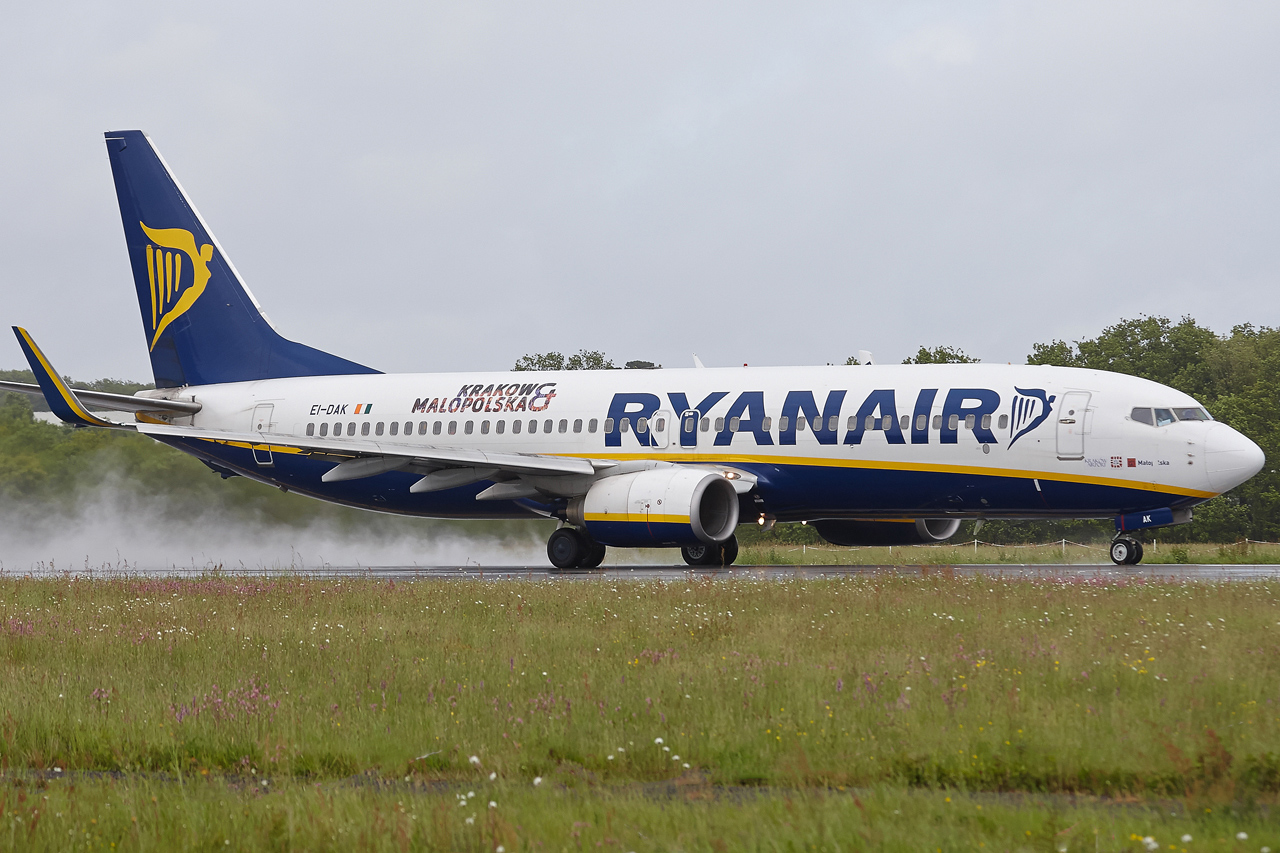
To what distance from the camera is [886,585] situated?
54.1 ft

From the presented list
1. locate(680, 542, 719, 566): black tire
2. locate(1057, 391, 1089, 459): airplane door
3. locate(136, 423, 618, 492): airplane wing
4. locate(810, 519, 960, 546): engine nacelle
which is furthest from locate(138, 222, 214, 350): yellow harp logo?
locate(1057, 391, 1089, 459): airplane door

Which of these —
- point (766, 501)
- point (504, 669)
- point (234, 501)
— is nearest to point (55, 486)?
point (234, 501)

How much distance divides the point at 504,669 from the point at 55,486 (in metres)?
29.0

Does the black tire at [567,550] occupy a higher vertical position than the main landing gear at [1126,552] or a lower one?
lower

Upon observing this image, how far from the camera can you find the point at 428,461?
24859mm

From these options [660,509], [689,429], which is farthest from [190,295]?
[660,509]

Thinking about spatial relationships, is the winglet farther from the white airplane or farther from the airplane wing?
the airplane wing

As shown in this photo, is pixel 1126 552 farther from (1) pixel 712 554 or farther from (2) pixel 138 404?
(2) pixel 138 404

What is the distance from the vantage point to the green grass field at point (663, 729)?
5.52 metres

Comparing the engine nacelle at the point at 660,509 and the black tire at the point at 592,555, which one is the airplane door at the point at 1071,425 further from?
the black tire at the point at 592,555

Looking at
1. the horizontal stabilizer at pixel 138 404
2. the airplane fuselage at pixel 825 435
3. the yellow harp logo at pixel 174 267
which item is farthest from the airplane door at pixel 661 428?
the yellow harp logo at pixel 174 267

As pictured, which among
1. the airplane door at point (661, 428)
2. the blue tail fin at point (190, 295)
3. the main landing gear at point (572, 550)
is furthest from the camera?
the blue tail fin at point (190, 295)

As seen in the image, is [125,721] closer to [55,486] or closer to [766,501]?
[766,501]

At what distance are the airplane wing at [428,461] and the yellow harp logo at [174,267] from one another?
20.9ft
